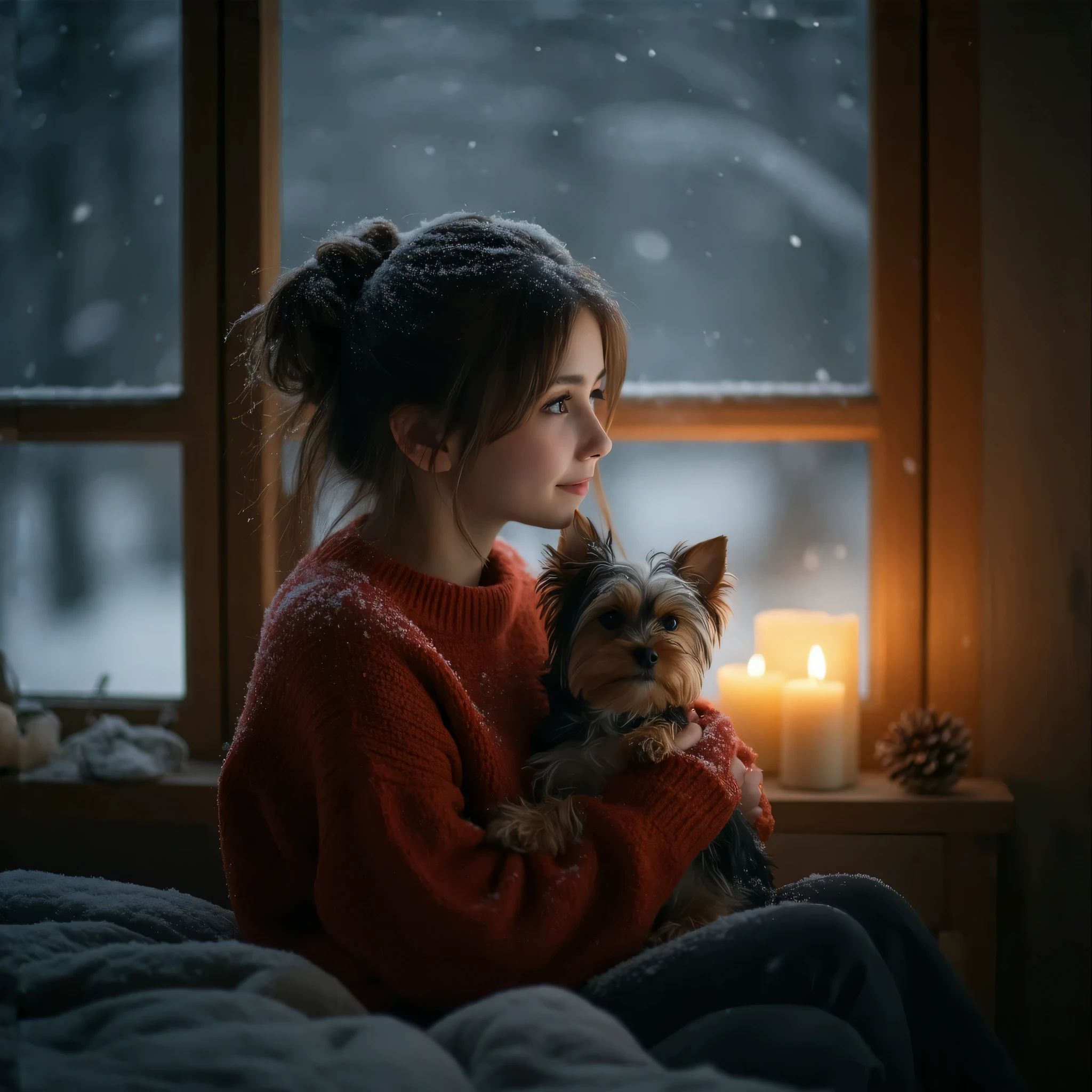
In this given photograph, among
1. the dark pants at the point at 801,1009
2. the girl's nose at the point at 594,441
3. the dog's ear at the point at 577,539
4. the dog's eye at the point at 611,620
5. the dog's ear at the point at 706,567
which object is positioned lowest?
the dark pants at the point at 801,1009

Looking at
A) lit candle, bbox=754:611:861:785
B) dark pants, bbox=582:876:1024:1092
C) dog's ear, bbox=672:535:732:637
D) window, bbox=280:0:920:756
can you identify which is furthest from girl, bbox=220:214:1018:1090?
lit candle, bbox=754:611:861:785

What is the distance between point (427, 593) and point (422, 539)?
0.25ft

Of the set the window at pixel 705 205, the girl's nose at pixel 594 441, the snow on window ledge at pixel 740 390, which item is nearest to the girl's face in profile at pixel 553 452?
the girl's nose at pixel 594 441

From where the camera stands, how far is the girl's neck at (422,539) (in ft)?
3.76

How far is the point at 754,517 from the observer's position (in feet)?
5.05

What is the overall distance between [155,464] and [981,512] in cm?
137

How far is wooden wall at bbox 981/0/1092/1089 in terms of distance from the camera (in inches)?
46.2

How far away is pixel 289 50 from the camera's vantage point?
1304 mm

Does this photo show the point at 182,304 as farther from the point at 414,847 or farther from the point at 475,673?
the point at 414,847

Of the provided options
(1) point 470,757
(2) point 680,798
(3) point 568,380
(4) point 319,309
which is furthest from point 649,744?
(4) point 319,309

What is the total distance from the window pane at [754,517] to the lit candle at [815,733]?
159mm

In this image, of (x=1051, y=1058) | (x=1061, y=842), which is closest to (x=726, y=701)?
(x=1061, y=842)

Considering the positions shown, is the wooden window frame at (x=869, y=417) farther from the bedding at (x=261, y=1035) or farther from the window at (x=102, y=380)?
the bedding at (x=261, y=1035)

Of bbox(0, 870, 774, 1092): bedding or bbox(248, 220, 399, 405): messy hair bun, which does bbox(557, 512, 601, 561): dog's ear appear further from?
bbox(0, 870, 774, 1092): bedding
